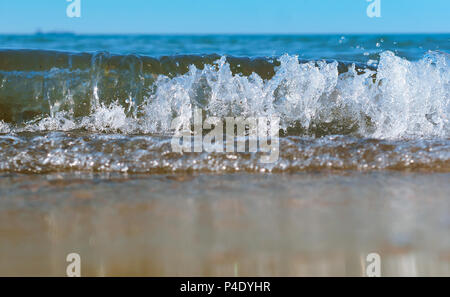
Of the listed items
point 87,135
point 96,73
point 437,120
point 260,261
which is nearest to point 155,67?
point 96,73

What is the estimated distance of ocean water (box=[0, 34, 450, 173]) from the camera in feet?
7.41

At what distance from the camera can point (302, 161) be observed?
2.25m

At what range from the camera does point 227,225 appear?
1450 mm

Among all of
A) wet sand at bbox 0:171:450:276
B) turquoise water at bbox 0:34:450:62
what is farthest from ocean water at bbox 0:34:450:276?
turquoise water at bbox 0:34:450:62

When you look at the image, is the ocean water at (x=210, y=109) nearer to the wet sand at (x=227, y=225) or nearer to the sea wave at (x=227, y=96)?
the sea wave at (x=227, y=96)

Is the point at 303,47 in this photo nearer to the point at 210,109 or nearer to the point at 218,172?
the point at 210,109

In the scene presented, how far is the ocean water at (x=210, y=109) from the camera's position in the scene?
2260mm

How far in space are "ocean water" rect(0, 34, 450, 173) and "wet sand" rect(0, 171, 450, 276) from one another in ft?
0.70

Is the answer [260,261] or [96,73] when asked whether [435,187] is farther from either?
[96,73]

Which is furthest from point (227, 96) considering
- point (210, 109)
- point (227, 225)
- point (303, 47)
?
point (303, 47)

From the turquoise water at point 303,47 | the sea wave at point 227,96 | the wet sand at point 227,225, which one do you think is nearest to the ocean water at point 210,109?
the sea wave at point 227,96

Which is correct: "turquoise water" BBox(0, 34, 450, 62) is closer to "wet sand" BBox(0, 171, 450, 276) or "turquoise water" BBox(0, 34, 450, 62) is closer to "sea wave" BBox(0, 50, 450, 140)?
"sea wave" BBox(0, 50, 450, 140)

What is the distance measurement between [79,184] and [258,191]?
0.73 metres

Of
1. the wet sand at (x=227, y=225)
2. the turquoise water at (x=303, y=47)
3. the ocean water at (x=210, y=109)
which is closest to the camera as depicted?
the wet sand at (x=227, y=225)
